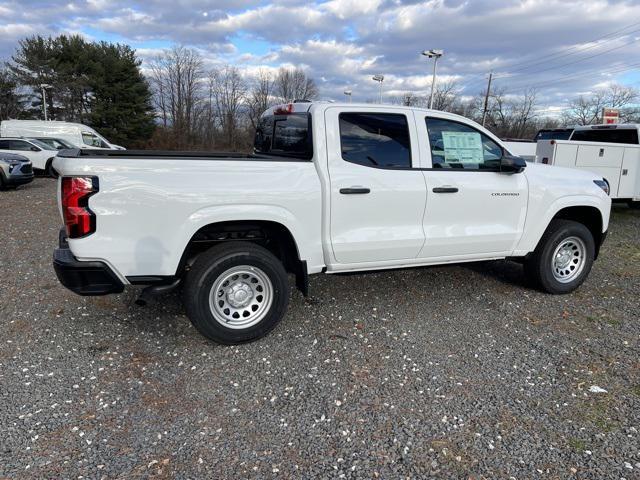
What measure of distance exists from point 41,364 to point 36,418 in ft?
2.55

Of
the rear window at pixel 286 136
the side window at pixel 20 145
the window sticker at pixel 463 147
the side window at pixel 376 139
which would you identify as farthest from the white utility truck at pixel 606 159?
the side window at pixel 20 145

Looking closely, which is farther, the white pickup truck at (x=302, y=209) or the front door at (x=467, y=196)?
the front door at (x=467, y=196)

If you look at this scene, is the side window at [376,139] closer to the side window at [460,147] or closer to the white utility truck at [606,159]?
the side window at [460,147]

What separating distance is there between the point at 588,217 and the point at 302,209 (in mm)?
3625

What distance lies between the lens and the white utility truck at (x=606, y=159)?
30.8ft

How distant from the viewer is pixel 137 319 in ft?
14.2

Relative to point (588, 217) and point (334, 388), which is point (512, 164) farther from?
point (334, 388)

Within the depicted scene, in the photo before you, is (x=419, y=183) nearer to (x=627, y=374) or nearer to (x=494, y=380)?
(x=494, y=380)

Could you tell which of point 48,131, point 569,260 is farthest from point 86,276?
point 48,131

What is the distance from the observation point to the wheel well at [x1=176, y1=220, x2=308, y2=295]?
3.67 metres

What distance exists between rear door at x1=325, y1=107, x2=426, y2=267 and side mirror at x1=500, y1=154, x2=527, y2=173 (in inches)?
36.0

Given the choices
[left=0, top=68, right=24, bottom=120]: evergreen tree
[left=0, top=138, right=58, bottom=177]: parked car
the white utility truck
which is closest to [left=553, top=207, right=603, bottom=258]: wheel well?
the white utility truck

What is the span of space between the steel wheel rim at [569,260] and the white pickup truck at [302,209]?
2.7 inches

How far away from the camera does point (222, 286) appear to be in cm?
371
